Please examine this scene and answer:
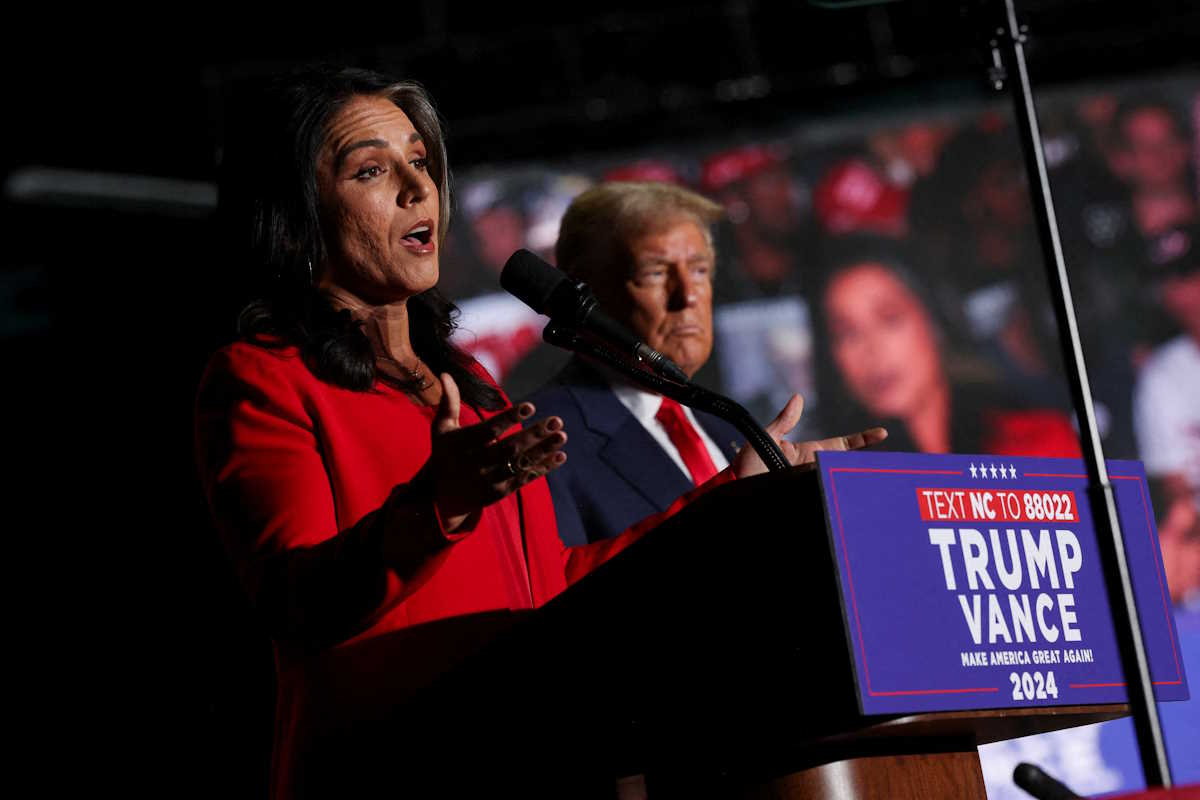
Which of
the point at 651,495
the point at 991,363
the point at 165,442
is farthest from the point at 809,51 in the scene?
the point at 651,495

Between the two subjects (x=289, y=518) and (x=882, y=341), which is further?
(x=882, y=341)

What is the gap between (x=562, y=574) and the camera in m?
1.79

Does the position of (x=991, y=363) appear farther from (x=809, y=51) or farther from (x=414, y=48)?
(x=414, y=48)

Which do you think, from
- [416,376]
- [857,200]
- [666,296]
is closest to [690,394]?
[416,376]

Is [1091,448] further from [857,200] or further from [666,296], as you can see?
[857,200]

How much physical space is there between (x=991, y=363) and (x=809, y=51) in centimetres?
131

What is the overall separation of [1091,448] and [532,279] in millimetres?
604

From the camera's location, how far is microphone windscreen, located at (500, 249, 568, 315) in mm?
1585

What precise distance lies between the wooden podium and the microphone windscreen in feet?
1.49

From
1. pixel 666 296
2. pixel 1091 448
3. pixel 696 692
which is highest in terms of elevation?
pixel 666 296

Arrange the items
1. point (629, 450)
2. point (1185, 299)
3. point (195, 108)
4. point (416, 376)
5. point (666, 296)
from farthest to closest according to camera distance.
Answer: point (195, 108)
point (1185, 299)
point (666, 296)
point (629, 450)
point (416, 376)

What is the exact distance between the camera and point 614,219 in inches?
112

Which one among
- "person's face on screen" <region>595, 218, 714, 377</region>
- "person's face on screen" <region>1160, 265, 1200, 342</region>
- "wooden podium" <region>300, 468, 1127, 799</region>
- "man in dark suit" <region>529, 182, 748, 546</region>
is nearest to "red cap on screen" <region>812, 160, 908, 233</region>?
"person's face on screen" <region>1160, 265, 1200, 342</region>

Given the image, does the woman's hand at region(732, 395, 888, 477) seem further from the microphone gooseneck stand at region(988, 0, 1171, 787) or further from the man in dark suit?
the man in dark suit
